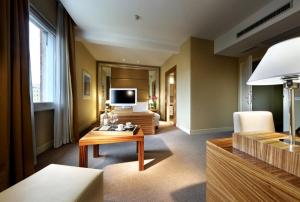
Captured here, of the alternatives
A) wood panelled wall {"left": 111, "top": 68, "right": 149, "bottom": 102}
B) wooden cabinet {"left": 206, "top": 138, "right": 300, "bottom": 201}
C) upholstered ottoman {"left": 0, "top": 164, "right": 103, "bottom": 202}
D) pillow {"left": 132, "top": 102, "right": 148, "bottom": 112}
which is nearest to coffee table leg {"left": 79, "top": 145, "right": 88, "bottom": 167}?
upholstered ottoman {"left": 0, "top": 164, "right": 103, "bottom": 202}

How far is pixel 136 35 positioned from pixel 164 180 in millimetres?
3522

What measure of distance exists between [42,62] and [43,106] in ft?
2.77

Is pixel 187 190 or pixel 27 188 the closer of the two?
pixel 27 188

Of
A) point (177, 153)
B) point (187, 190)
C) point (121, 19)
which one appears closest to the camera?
point (187, 190)

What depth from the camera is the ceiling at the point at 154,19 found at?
2543 mm

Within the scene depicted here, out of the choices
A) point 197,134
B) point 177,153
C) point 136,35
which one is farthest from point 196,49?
point 177,153

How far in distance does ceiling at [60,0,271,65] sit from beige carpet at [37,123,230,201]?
2694 mm

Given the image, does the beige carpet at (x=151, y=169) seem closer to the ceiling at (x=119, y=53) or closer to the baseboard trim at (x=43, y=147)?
the baseboard trim at (x=43, y=147)

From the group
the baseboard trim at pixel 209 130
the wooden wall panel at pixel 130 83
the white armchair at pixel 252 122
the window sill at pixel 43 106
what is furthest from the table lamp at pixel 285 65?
the wooden wall panel at pixel 130 83

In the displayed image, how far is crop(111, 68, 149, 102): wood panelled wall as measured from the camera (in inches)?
253

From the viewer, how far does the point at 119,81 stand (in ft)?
21.2

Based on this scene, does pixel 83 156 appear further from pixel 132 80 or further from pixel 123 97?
pixel 132 80

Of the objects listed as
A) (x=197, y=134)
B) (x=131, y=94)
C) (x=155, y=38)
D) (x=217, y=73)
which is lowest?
(x=197, y=134)

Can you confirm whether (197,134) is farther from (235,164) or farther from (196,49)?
(235,164)
